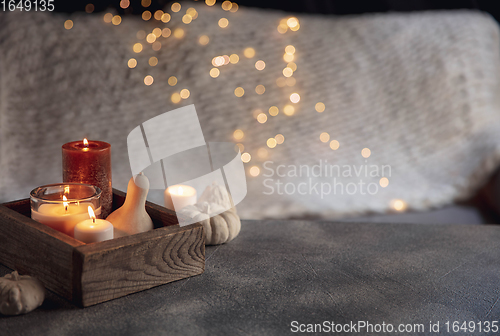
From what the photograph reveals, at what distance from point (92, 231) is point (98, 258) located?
55 mm

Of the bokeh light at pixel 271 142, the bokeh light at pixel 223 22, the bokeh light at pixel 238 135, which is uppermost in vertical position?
the bokeh light at pixel 223 22

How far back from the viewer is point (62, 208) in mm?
604

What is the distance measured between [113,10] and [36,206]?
942 mm

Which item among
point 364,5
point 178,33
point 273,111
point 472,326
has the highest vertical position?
point 364,5

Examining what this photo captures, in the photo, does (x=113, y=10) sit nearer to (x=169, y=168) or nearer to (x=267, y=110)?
(x=267, y=110)

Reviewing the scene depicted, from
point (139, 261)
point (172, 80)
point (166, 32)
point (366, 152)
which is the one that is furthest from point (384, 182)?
point (139, 261)

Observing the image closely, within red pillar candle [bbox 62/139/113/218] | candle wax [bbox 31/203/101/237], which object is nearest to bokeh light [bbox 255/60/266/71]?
red pillar candle [bbox 62/139/113/218]

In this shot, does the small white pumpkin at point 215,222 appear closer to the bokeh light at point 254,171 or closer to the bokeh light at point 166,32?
the bokeh light at point 254,171

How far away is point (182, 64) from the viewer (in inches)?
51.9

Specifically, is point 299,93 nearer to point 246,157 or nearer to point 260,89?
point 260,89

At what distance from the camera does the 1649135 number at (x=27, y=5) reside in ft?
4.09

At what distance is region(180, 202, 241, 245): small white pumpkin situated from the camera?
2.39 feet

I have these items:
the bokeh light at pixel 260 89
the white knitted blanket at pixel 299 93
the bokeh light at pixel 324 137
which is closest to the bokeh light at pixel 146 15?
the white knitted blanket at pixel 299 93

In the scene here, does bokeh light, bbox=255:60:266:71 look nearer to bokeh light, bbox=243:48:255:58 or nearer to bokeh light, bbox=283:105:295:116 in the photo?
bokeh light, bbox=243:48:255:58
